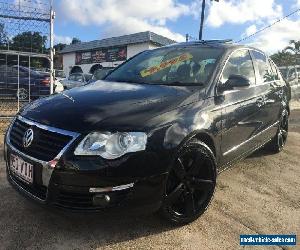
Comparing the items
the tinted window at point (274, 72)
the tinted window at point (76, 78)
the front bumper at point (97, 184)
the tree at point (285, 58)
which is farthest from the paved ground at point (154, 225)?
the tree at point (285, 58)

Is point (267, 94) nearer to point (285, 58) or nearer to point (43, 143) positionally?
point (43, 143)

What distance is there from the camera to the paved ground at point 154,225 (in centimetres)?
311

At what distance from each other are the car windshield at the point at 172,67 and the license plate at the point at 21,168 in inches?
58.9

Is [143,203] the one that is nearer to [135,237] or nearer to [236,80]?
[135,237]

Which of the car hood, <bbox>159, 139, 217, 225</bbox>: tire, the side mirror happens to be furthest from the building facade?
<bbox>159, 139, 217, 225</bbox>: tire

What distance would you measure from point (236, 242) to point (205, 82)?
1.51 meters

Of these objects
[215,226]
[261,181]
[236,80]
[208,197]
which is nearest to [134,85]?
[236,80]

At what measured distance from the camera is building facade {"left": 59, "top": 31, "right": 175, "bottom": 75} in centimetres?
3316

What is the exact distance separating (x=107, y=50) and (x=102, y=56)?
1103 mm

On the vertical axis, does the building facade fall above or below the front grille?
above

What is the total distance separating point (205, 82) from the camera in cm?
386

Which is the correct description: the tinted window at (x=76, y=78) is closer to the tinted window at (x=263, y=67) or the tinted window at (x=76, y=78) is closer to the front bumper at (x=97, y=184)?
the tinted window at (x=263, y=67)

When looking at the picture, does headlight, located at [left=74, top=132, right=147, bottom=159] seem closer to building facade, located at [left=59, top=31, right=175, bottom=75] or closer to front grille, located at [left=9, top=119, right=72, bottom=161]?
front grille, located at [left=9, top=119, right=72, bottom=161]

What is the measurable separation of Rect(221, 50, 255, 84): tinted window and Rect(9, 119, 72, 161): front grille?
1857mm
